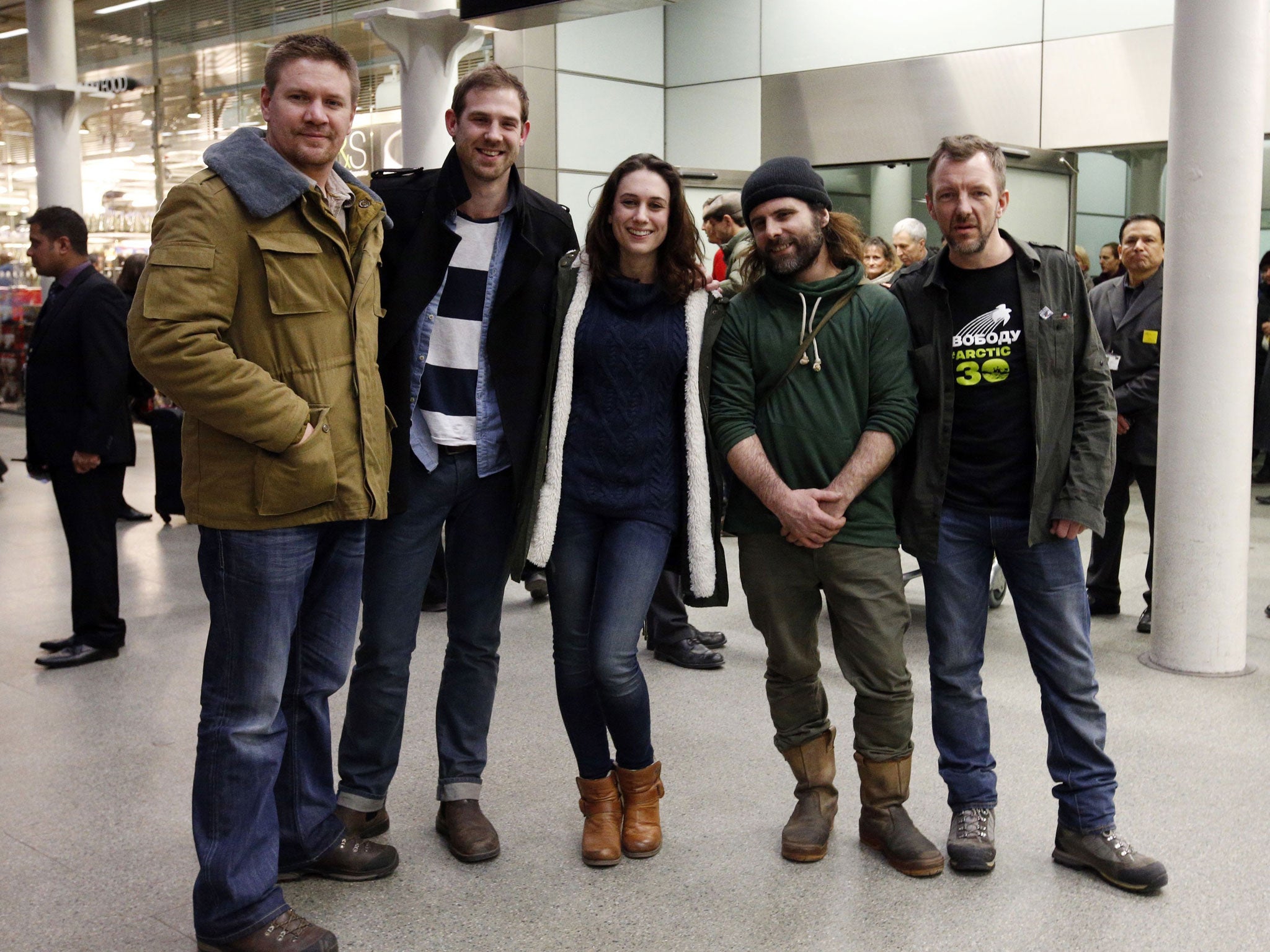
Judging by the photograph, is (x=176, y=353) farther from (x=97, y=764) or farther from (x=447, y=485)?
(x=97, y=764)

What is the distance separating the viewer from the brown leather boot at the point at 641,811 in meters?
3.28

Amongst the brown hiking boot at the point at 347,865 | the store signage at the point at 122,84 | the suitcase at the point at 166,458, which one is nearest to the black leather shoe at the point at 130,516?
the suitcase at the point at 166,458

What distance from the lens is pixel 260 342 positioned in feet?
8.72

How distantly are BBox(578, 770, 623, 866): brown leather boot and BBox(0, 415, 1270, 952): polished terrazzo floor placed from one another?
0.14 feet

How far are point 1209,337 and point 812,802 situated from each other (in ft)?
8.76

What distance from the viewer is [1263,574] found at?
673 centimetres

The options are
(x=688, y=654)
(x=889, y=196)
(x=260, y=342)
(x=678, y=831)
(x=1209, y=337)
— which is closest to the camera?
(x=260, y=342)

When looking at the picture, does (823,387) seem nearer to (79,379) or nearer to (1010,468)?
(1010,468)

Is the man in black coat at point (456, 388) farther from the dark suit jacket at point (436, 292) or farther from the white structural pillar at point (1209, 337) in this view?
the white structural pillar at point (1209, 337)

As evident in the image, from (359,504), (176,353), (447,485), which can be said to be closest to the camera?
(176,353)

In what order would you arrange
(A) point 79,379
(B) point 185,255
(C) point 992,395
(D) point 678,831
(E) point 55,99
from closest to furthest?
(B) point 185,255 < (C) point 992,395 < (D) point 678,831 < (A) point 79,379 < (E) point 55,99

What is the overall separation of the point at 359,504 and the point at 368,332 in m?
0.39

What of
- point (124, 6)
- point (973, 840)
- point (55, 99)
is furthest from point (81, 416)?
point (124, 6)

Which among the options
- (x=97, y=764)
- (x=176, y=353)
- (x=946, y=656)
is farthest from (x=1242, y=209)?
(x=97, y=764)
